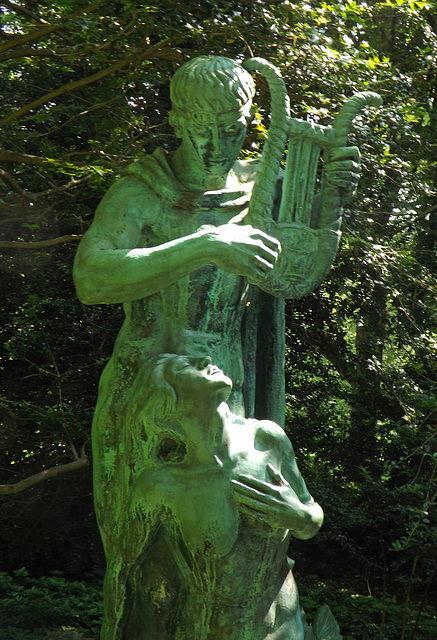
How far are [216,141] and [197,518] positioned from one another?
1.19m

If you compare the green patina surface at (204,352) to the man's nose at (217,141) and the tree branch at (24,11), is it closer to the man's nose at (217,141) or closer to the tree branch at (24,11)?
the man's nose at (217,141)

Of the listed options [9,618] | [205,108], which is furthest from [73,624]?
[205,108]

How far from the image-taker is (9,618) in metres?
5.91

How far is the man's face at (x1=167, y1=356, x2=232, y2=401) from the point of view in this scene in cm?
248

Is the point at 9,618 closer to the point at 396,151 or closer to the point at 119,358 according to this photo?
the point at 119,358

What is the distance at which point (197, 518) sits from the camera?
8.07 feet

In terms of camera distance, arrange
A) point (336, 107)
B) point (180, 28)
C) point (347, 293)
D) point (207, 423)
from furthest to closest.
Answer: point (347, 293) < point (336, 107) < point (180, 28) < point (207, 423)

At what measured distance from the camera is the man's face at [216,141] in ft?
8.77

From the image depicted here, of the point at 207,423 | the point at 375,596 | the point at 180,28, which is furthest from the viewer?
the point at 375,596

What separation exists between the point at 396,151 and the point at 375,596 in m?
4.03

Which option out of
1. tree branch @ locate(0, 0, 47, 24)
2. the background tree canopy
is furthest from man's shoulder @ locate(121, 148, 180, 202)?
tree branch @ locate(0, 0, 47, 24)

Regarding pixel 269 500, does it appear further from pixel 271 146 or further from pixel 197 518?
pixel 271 146

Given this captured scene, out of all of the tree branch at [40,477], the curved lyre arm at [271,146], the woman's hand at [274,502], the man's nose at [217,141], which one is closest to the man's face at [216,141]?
the man's nose at [217,141]

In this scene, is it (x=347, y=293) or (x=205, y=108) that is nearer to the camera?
(x=205, y=108)
